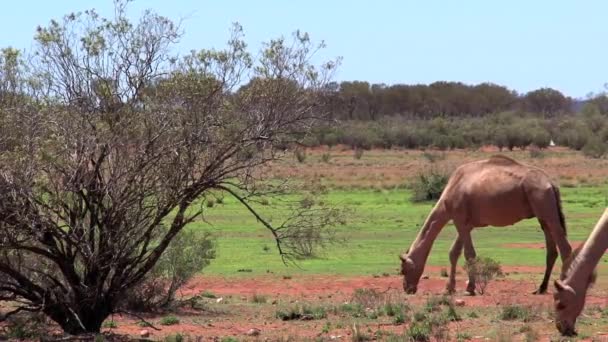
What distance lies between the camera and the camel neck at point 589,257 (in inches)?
456

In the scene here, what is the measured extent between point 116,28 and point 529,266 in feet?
46.0

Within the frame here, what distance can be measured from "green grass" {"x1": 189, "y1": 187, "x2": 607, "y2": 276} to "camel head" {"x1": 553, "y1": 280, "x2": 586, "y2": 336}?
612cm

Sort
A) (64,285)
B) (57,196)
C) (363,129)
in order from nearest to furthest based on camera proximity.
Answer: (57,196)
(64,285)
(363,129)

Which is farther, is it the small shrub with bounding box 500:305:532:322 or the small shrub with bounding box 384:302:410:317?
the small shrub with bounding box 384:302:410:317

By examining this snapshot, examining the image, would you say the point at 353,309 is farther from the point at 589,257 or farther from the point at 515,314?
the point at 589,257

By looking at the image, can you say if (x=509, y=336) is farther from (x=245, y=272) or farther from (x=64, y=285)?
(x=245, y=272)

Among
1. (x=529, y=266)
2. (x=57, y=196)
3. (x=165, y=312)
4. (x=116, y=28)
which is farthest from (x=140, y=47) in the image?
(x=529, y=266)

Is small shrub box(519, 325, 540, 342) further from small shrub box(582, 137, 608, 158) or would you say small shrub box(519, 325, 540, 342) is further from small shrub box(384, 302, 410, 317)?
small shrub box(582, 137, 608, 158)

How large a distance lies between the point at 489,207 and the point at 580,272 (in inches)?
321

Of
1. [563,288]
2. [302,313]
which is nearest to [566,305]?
[563,288]

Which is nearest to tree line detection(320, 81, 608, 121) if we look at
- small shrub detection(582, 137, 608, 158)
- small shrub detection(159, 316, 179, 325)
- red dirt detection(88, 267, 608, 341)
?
small shrub detection(582, 137, 608, 158)

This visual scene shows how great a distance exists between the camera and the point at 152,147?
→ 43.5 feet

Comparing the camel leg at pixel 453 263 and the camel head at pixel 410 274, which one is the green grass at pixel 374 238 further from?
the camel leg at pixel 453 263

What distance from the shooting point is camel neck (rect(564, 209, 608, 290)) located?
38.0ft
